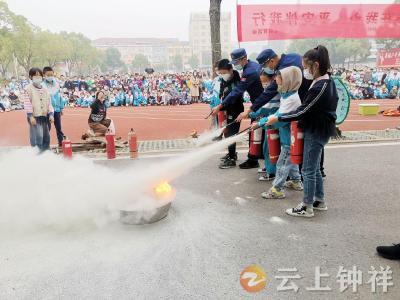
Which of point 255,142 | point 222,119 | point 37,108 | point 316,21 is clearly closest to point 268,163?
point 255,142

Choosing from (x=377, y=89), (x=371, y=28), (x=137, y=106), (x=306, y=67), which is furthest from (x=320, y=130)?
(x=377, y=89)

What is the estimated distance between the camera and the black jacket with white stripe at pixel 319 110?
3936 millimetres

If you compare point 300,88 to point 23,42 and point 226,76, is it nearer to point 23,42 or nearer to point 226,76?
point 226,76

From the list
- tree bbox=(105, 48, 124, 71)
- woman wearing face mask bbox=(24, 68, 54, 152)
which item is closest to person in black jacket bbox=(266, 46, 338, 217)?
woman wearing face mask bbox=(24, 68, 54, 152)

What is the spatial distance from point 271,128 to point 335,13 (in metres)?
9.14

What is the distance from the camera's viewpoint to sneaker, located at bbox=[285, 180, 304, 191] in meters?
5.42

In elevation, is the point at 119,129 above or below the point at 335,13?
below

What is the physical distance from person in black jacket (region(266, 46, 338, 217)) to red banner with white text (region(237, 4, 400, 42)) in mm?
7079

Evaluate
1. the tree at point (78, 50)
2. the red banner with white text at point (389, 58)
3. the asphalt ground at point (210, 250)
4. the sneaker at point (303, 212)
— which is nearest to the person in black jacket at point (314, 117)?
the sneaker at point (303, 212)

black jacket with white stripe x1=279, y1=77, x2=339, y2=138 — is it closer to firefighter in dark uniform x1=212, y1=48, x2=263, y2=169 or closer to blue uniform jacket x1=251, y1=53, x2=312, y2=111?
blue uniform jacket x1=251, y1=53, x2=312, y2=111

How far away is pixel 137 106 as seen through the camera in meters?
21.1

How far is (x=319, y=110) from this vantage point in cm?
403

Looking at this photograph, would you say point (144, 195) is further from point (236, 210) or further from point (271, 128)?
point (271, 128)

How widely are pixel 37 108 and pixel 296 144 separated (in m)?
5.44
